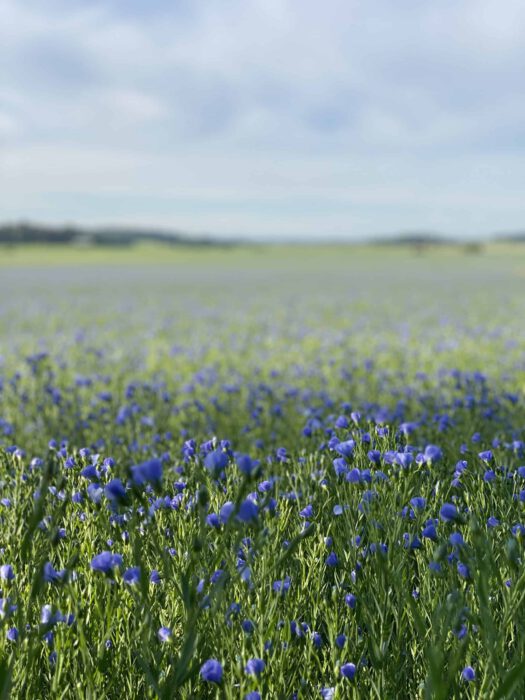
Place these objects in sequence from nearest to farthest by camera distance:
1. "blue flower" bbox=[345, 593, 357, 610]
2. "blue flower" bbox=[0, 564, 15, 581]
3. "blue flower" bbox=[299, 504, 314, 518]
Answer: "blue flower" bbox=[0, 564, 15, 581] → "blue flower" bbox=[345, 593, 357, 610] → "blue flower" bbox=[299, 504, 314, 518]

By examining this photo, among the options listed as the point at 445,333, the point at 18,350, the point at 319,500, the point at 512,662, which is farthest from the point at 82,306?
the point at 512,662

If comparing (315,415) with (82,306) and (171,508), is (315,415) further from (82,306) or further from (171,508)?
(82,306)

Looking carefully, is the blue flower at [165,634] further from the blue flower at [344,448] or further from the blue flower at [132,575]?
the blue flower at [344,448]

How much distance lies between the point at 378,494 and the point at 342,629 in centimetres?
55

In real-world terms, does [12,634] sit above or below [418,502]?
below

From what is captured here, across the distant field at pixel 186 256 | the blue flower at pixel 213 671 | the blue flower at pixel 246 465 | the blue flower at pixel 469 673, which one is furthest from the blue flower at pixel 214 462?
the distant field at pixel 186 256

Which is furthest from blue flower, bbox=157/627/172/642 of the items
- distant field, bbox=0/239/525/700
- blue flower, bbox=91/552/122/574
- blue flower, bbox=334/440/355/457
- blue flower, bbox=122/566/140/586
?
blue flower, bbox=334/440/355/457

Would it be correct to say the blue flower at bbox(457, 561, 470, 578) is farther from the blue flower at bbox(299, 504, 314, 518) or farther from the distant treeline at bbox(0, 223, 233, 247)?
the distant treeline at bbox(0, 223, 233, 247)

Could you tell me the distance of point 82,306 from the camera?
59.6ft

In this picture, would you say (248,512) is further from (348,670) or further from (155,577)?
(155,577)

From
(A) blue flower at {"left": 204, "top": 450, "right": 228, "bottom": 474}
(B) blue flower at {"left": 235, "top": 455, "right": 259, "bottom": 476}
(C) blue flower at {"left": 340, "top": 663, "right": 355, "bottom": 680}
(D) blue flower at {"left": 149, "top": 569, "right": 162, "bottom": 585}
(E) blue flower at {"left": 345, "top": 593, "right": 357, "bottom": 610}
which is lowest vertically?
(C) blue flower at {"left": 340, "top": 663, "right": 355, "bottom": 680}

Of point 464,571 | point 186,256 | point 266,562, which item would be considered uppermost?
point 186,256

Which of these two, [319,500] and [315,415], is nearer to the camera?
[319,500]

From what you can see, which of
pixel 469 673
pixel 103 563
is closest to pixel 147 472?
pixel 103 563
